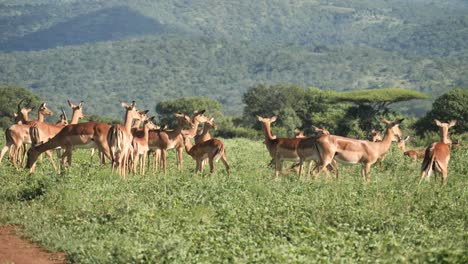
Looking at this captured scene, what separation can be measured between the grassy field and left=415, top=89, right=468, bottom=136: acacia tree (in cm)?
3029

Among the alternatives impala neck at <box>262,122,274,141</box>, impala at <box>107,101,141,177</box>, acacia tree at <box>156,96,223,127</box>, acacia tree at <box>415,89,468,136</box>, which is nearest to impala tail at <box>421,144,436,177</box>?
impala neck at <box>262,122,274,141</box>

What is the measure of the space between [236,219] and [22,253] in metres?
2.17

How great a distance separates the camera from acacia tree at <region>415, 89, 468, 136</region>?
4178cm

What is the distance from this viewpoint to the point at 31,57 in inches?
7037

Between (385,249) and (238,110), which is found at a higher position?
(385,249)

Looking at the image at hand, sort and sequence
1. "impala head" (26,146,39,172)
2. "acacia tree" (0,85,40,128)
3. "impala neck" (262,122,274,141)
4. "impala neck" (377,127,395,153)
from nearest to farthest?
1. "impala neck" (377,127,395,153)
2. "impala head" (26,146,39,172)
3. "impala neck" (262,122,274,141)
4. "acacia tree" (0,85,40,128)

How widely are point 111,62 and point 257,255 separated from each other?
171281 millimetres

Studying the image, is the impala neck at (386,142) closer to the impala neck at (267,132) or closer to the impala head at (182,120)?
the impala neck at (267,132)

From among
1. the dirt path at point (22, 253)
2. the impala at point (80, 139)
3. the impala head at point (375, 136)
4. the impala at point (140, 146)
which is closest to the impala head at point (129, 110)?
the impala at point (140, 146)

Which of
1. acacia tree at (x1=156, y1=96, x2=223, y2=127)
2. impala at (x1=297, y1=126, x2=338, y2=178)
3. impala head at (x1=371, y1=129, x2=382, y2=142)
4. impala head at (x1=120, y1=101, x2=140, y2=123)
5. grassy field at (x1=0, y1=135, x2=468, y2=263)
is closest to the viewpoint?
grassy field at (x1=0, y1=135, x2=468, y2=263)

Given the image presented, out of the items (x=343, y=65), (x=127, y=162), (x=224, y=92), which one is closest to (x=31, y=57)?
(x=224, y=92)

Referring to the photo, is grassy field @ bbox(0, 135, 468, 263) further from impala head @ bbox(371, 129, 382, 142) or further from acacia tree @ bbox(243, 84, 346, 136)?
acacia tree @ bbox(243, 84, 346, 136)

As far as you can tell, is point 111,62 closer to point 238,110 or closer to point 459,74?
point 238,110

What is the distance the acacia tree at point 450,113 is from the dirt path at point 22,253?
111 ft
